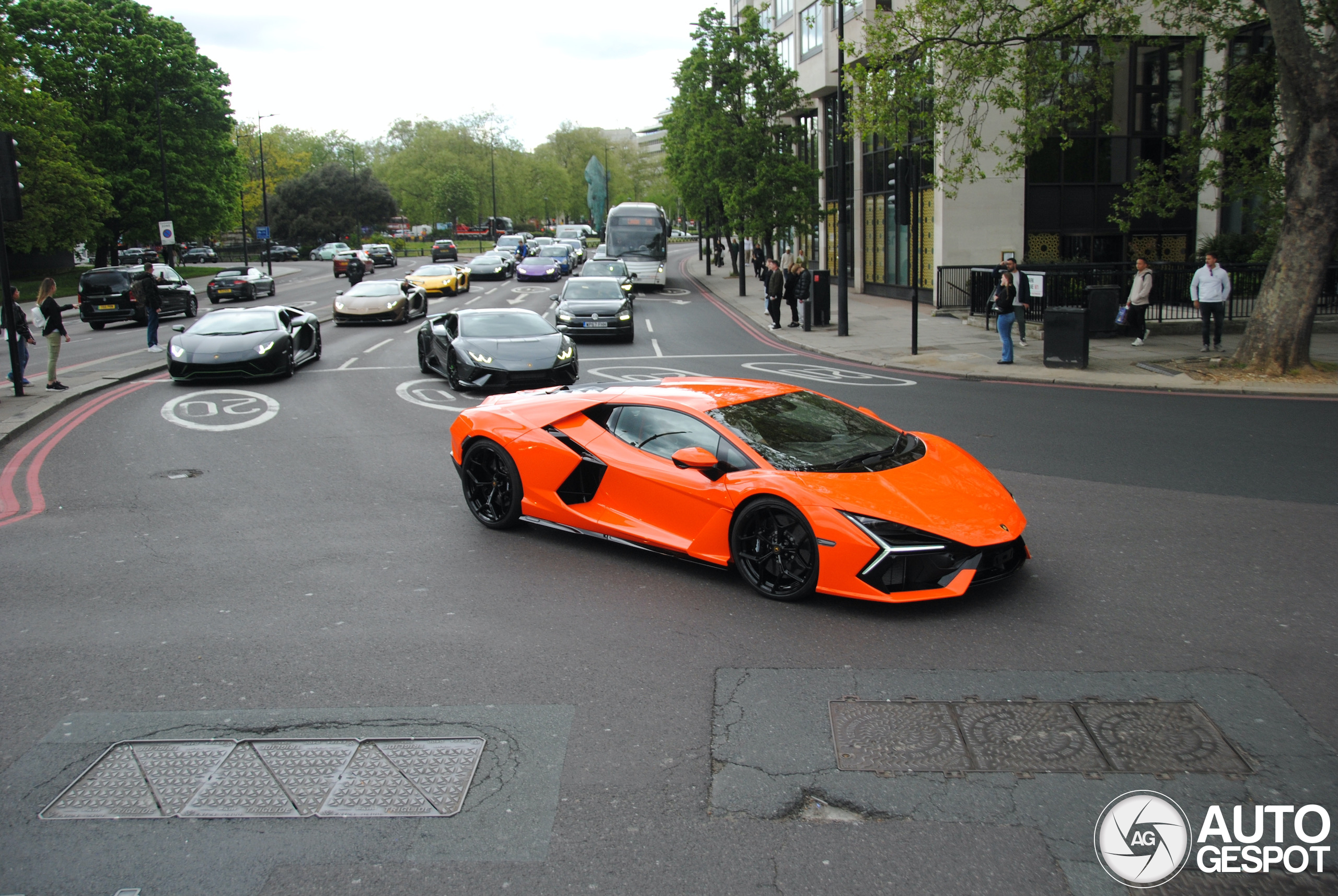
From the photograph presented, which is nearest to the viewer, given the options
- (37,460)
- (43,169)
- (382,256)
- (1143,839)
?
(1143,839)

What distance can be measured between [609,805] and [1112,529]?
538 centimetres

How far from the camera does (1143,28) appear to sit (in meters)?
28.1

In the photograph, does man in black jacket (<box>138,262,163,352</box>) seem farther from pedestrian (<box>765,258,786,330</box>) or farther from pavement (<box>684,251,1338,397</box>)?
pedestrian (<box>765,258,786,330</box>)

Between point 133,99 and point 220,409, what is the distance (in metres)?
47.0

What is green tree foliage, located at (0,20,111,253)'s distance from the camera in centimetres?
4169

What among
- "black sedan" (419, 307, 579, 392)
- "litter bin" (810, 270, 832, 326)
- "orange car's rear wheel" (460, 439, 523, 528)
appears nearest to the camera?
"orange car's rear wheel" (460, 439, 523, 528)

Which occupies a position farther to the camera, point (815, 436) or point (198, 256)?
point (198, 256)

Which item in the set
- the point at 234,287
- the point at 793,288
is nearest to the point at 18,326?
the point at 793,288

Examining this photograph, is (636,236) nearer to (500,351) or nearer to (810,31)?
(810,31)

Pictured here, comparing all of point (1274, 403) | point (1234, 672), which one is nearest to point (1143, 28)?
point (1274, 403)

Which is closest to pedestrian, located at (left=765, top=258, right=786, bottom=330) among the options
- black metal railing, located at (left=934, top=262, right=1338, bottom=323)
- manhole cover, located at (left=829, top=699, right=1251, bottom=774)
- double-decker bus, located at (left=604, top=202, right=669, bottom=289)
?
black metal railing, located at (left=934, top=262, right=1338, bottom=323)

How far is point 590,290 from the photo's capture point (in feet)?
80.7

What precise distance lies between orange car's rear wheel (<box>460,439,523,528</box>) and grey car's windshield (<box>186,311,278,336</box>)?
11.1m

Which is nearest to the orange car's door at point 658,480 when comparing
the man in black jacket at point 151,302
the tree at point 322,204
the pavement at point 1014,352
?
the pavement at point 1014,352
